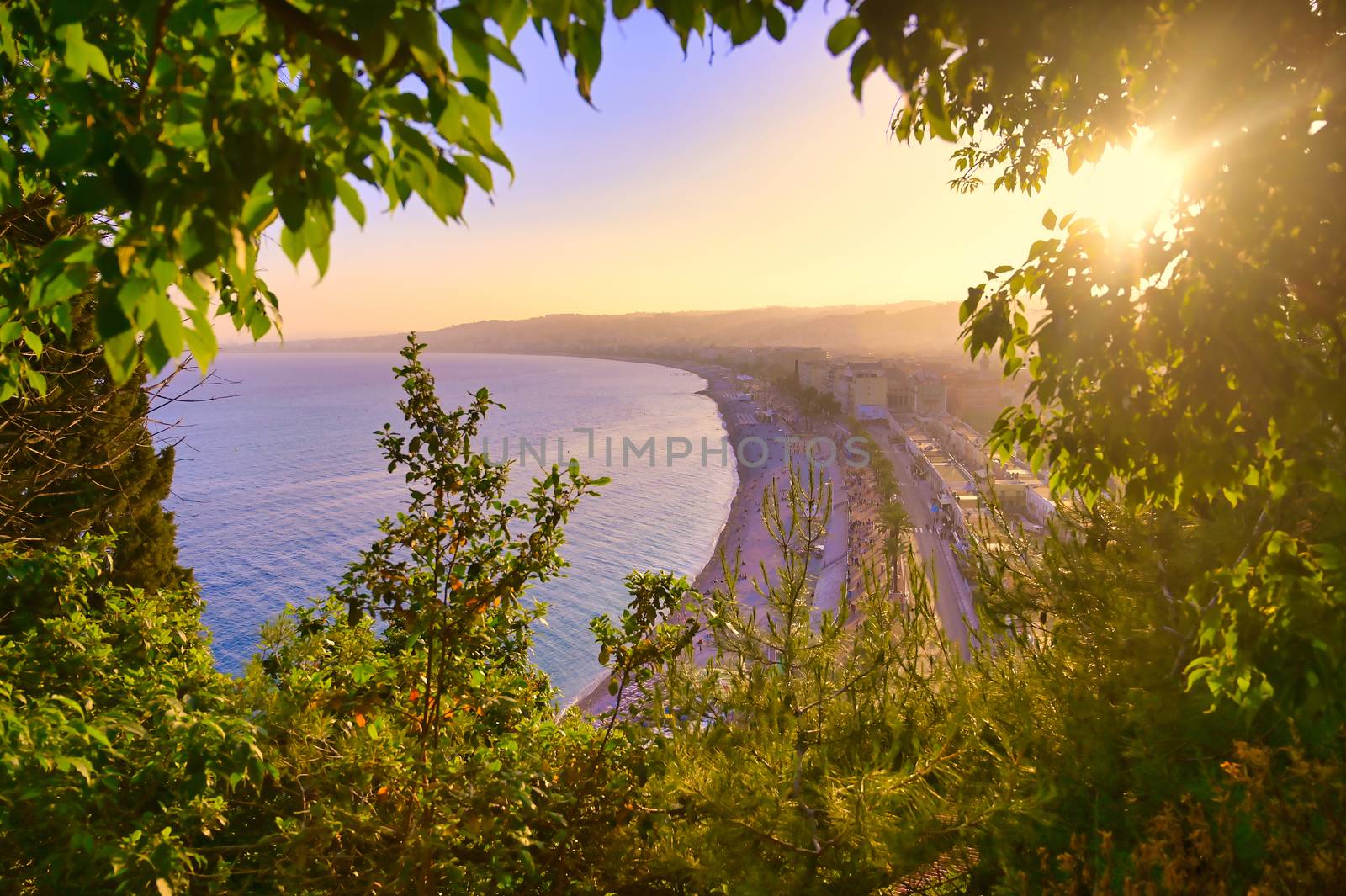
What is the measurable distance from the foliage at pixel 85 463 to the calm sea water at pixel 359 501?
0.65 meters

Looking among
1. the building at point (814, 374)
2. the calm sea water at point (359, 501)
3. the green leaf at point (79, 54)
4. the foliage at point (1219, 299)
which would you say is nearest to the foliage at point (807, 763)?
the calm sea water at point (359, 501)

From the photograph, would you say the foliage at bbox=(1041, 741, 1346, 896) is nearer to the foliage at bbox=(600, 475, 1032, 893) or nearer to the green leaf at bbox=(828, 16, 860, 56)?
the foliage at bbox=(600, 475, 1032, 893)

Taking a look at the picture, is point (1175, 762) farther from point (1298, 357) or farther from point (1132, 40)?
point (1132, 40)

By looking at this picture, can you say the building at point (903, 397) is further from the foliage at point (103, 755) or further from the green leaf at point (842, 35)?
the green leaf at point (842, 35)

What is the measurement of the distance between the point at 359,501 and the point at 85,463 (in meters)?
37.8

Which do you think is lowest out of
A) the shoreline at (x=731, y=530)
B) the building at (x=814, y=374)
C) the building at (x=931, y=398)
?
the shoreline at (x=731, y=530)

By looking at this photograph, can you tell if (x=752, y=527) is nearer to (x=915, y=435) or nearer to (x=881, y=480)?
(x=881, y=480)

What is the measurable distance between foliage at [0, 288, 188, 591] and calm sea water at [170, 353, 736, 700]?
0.65 m

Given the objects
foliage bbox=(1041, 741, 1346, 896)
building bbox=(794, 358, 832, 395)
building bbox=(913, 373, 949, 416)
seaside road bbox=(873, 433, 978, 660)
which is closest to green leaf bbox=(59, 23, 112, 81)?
foliage bbox=(1041, 741, 1346, 896)

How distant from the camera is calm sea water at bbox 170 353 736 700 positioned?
25562 millimetres

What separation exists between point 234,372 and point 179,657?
209 m

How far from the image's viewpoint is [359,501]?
131ft

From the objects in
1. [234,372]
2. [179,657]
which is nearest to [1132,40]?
[179,657]

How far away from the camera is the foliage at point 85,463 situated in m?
4.06
